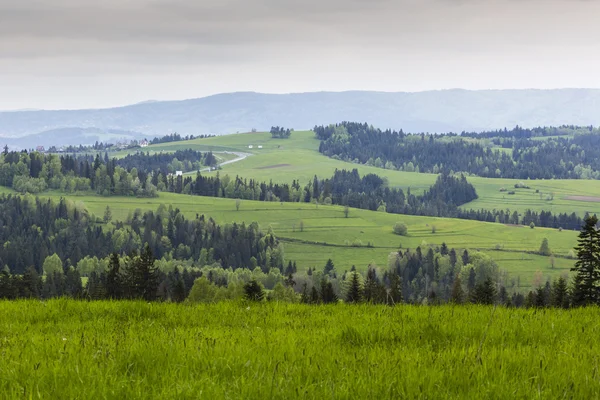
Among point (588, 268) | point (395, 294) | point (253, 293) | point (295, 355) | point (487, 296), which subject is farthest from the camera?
point (588, 268)

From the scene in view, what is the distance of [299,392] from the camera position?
23.6 ft

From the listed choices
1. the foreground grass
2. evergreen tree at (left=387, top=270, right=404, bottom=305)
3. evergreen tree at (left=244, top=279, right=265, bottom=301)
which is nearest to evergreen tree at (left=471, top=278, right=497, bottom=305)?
evergreen tree at (left=387, top=270, right=404, bottom=305)

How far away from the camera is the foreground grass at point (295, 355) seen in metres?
7.43

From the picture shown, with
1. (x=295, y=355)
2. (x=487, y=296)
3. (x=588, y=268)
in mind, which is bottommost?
(x=588, y=268)

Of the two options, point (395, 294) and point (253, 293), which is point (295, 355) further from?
point (395, 294)

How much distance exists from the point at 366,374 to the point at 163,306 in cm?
812

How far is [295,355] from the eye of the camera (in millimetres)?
9148

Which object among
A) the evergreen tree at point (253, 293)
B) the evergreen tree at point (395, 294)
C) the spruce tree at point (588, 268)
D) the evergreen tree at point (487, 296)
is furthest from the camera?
the spruce tree at point (588, 268)

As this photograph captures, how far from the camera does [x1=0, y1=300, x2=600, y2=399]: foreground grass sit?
7430 mm

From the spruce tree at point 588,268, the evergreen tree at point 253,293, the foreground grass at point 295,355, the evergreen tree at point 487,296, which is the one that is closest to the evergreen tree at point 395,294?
the foreground grass at point 295,355

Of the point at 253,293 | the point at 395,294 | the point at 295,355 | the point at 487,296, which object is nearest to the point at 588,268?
the point at 395,294

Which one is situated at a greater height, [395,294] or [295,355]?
[295,355]

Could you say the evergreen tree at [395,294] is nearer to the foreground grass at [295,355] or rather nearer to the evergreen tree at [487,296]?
the foreground grass at [295,355]

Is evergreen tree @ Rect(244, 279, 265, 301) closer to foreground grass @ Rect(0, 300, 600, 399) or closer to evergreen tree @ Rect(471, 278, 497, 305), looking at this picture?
foreground grass @ Rect(0, 300, 600, 399)
